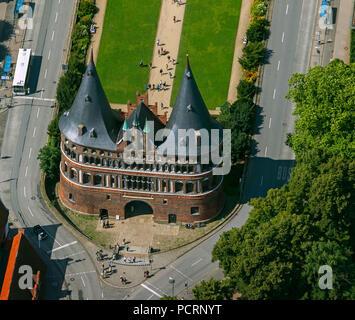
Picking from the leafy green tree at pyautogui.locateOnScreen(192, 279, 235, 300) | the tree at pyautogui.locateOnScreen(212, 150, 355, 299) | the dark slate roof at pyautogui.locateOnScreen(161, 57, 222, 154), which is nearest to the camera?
the tree at pyautogui.locateOnScreen(212, 150, 355, 299)

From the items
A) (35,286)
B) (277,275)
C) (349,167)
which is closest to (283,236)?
(277,275)

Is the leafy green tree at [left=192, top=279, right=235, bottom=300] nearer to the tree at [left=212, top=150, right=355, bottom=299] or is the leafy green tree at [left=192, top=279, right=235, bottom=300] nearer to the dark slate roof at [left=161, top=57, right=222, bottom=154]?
the tree at [left=212, top=150, right=355, bottom=299]

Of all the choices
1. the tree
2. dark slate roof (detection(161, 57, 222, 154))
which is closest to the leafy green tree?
the tree

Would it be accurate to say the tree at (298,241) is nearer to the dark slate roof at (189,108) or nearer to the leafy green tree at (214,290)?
the leafy green tree at (214,290)

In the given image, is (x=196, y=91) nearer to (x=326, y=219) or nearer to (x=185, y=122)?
(x=185, y=122)

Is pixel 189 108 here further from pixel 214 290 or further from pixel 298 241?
pixel 214 290

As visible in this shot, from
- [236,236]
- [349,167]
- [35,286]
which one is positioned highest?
[349,167]

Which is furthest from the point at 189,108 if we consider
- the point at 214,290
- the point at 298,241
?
the point at 214,290
